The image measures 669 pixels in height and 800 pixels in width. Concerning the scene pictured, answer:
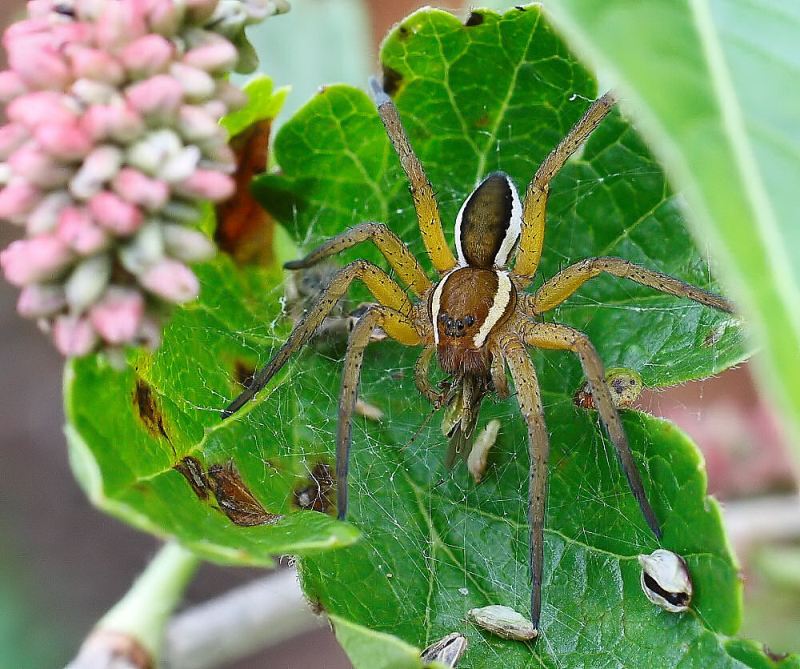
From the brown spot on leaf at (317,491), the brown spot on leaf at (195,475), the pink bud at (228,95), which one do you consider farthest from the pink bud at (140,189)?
the brown spot on leaf at (317,491)

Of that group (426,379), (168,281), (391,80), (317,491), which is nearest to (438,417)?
(426,379)

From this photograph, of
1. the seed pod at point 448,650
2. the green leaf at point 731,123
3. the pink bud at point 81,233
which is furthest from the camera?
the seed pod at point 448,650

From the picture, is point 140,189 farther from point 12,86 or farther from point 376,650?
point 376,650

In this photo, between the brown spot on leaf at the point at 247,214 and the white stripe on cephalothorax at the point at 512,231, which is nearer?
the brown spot on leaf at the point at 247,214

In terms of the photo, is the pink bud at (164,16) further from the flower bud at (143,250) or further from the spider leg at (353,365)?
the spider leg at (353,365)

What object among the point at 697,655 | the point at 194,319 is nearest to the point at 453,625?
the point at 697,655

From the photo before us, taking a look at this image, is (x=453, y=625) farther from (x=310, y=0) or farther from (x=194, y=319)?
(x=310, y=0)

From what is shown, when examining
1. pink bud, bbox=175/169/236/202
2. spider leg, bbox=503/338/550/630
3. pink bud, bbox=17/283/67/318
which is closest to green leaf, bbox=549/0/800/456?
pink bud, bbox=175/169/236/202

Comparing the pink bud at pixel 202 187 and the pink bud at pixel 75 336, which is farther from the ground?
the pink bud at pixel 202 187
